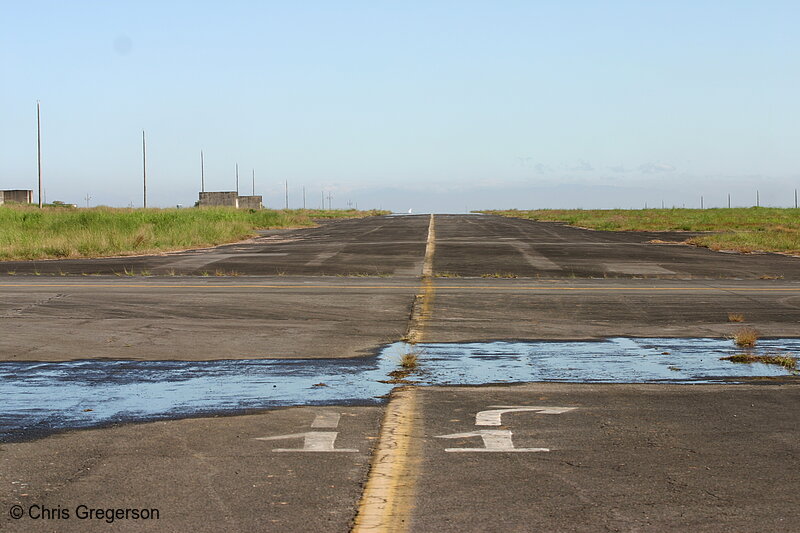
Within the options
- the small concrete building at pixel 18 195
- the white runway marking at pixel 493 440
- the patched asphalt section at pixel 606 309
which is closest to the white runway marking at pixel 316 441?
the white runway marking at pixel 493 440

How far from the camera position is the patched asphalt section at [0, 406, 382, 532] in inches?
205

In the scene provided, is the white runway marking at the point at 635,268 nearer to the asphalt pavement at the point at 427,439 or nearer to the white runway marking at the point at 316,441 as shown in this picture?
the asphalt pavement at the point at 427,439

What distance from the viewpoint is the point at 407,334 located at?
46.8ft

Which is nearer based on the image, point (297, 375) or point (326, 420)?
point (326, 420)

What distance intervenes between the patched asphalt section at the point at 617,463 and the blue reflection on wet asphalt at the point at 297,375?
43.8 inches

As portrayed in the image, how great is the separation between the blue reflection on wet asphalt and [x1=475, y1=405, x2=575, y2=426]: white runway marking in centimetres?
121

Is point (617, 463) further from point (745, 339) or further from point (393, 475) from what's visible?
point (745, 339)

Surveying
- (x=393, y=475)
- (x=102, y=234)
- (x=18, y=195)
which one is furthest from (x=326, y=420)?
(x=18, y=195)

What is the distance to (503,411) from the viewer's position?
8359 millimetres

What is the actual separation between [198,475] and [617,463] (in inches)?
113

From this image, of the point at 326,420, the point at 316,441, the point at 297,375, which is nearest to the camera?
the point at 316,441

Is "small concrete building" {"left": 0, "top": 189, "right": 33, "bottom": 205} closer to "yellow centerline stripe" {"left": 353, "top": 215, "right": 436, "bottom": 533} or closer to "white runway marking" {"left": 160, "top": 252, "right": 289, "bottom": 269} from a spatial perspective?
"white runway marking" {"left": 160, "top": 252, "right": 289, "bottom": 269}

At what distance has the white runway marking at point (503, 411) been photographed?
7961mm

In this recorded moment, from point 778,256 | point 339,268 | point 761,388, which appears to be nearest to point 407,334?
→ point 761,388
